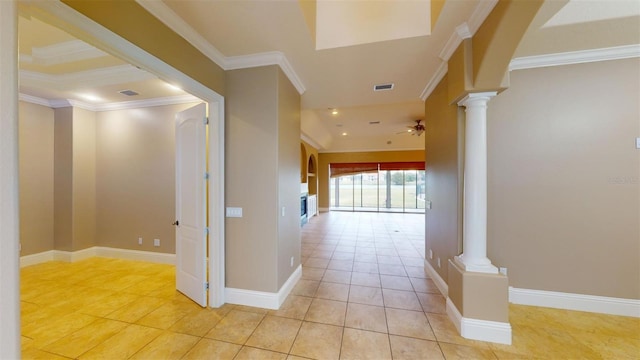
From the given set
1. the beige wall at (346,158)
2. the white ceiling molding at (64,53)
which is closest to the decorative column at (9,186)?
the white ceiling molding at (64,53)

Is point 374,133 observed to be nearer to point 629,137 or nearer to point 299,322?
point 629,137

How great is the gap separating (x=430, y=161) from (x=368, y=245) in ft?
8.61

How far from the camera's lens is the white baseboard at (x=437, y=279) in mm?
2782

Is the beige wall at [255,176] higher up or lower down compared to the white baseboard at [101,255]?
higher up

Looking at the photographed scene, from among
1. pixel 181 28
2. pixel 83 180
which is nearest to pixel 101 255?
pixel 83 180

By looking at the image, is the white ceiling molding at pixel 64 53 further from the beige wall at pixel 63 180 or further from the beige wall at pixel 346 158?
the beige wall at pixel 346 158

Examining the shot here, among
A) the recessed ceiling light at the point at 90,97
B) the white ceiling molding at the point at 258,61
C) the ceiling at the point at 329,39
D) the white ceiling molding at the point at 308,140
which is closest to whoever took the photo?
the ceiling at the point at 329,39

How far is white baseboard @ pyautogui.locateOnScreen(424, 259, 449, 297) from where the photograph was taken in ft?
9.13

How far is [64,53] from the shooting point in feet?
8.80

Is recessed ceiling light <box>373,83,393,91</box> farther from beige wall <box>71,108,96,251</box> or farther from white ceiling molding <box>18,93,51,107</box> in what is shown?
white ceiling molding <box>18,93,51,107</box>

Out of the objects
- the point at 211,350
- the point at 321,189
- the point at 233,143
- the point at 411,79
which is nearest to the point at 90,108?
the point at 233,143

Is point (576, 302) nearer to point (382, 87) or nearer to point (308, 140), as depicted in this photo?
point (382, 87)

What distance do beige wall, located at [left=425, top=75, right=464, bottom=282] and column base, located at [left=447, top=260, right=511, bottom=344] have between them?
367 millimetres

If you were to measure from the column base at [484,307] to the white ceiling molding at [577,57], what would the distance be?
7.53 ft
